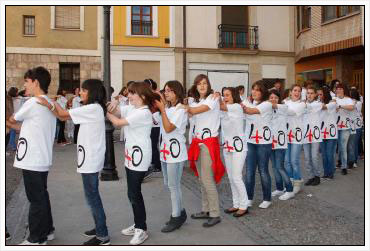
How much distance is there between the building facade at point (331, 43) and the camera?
55.1ft

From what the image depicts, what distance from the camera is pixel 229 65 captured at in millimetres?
23266

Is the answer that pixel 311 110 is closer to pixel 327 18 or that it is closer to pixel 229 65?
pixel 327 18

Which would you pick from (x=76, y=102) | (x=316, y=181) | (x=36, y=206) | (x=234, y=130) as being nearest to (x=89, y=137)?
(x=36, y=206)

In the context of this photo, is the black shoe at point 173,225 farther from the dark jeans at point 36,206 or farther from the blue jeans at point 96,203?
the dark jeans at point 36,206

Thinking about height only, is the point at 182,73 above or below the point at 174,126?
above

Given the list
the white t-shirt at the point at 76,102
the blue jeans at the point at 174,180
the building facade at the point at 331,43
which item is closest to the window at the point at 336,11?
the building facade at the point at 331,43

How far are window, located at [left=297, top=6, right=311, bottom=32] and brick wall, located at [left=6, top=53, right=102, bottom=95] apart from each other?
33.9 feet

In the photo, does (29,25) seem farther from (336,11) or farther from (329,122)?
(329,122)

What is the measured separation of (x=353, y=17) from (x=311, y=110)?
11.1m

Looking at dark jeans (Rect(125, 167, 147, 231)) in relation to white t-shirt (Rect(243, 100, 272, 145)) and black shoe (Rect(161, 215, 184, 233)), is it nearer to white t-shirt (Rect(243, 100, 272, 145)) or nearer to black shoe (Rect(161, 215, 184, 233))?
black shoe (Rect(161, 215, 184, 233))

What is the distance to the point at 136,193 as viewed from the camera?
443 centimetres

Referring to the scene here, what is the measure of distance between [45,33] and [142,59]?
4.84 metres

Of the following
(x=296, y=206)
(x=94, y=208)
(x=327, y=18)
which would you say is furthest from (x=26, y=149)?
(x=327, y=18)

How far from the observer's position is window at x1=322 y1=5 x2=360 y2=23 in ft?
55.2
